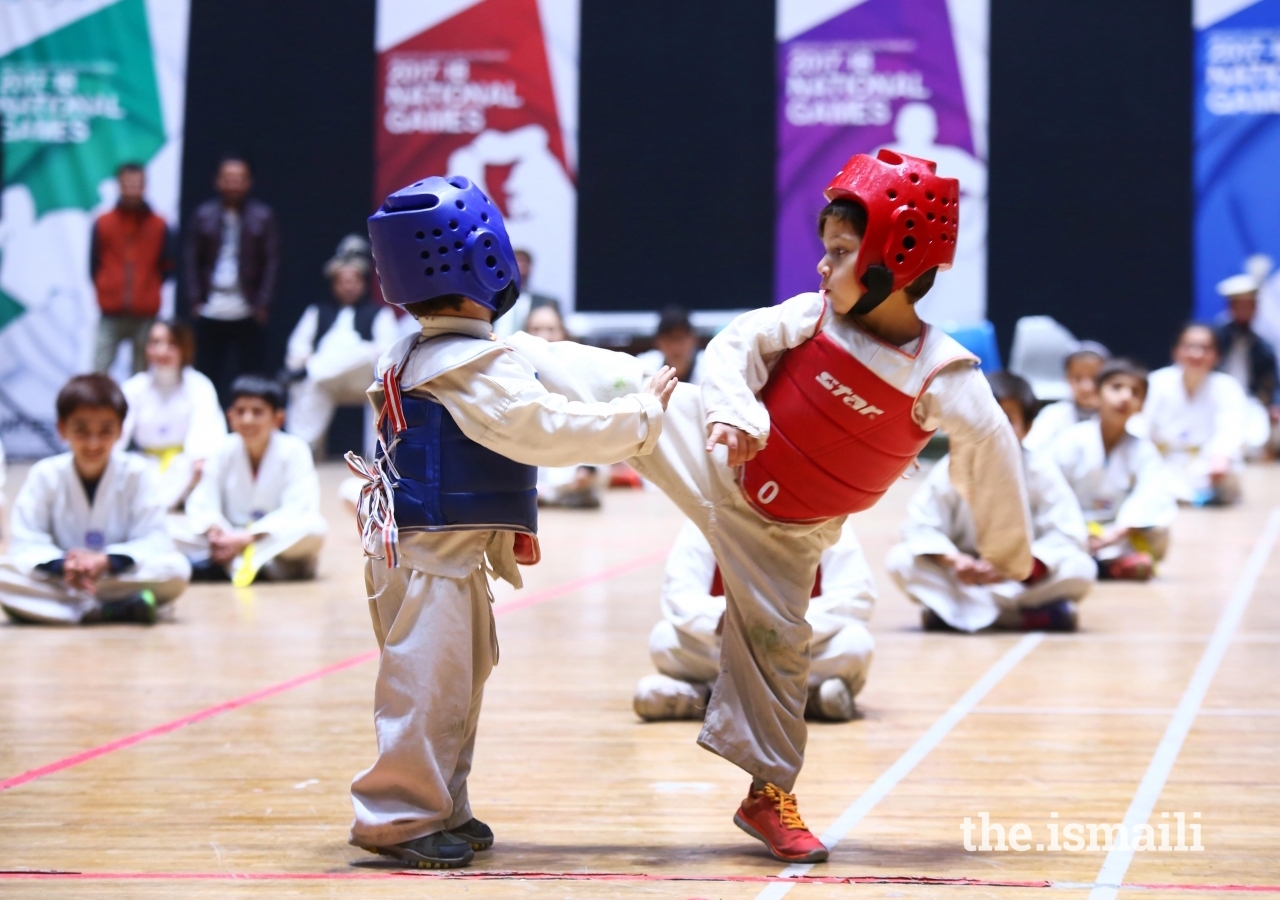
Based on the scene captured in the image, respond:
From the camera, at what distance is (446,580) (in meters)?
2.49

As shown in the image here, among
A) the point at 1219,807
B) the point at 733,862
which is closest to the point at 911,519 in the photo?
the point at 1219,807

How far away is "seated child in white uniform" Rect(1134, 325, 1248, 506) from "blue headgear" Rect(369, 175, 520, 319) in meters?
7.10

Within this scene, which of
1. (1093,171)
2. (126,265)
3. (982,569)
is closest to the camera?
(982,569)

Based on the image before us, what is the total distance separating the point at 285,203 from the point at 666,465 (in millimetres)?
8991

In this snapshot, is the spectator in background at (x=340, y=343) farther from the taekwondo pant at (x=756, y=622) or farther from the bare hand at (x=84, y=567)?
the taekwondo pant at (x=756, y=622)

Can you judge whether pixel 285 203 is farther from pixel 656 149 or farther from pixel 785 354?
pixel 785 354

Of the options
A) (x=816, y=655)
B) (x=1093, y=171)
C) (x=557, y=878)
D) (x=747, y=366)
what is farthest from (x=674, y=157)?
(x=557, y=878)

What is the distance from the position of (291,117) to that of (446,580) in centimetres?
928

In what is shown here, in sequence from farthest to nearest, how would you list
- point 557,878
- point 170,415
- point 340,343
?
point 340,343, point 170,415, point 557,878

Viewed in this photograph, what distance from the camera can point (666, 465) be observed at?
281 centimetres

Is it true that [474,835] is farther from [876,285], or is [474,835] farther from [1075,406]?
[1075,406]

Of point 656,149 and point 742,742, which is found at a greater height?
point 656,149

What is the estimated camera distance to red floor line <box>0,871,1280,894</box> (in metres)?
2.31

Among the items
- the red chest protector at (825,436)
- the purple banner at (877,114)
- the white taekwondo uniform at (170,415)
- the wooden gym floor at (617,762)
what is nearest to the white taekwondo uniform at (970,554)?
the wooden gym floor at (617,762)
